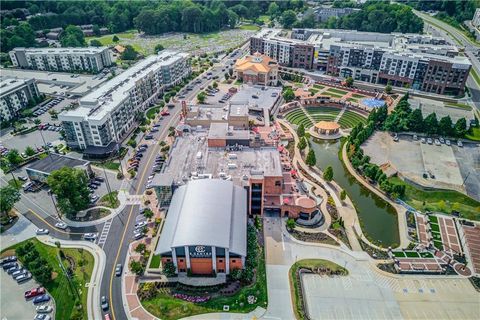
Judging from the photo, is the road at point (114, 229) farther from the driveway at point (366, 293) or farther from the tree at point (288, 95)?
the tree at point (288, 95)

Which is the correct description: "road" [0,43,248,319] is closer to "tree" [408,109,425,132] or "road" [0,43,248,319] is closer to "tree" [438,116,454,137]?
"tree" [408,109,425,132]

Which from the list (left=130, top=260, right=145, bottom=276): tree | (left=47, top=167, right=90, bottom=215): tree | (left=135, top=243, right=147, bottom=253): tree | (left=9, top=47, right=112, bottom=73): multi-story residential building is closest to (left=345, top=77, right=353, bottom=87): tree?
(left=135, top=243, right=147, bottom=253): tree

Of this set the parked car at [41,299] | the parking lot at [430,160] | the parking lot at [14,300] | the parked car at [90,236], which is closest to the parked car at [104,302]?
the parking lot at [14,300]

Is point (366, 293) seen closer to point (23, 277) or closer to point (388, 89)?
point (23, 277)

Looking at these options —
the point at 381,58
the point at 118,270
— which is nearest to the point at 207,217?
the point at 118,270

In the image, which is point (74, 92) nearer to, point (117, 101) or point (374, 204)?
point (117, 101)

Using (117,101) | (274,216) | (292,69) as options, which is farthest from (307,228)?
(292,69)
